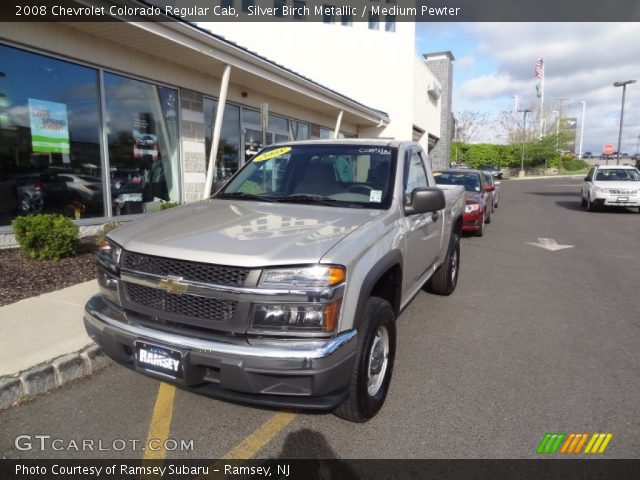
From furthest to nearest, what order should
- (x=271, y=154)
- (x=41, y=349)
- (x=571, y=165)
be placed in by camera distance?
(x=571, y=165) < (x=271, y=154) < (x=41, y=349)

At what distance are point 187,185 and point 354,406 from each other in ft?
27.1

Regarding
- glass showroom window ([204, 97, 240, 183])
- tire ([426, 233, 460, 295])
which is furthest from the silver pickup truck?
glass showroom window ([204, 97, 240, 183])

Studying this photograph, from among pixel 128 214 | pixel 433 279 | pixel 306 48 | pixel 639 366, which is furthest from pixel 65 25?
pixel 306 48

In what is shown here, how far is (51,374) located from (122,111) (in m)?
6.41

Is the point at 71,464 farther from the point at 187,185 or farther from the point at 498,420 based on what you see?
the point at 187,185

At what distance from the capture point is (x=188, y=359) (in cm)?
231

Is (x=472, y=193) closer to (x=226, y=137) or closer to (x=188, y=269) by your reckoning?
(x=226, y=137)

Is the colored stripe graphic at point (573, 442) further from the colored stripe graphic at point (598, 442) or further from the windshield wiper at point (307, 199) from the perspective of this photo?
the windshield wiper at point (307, 199)

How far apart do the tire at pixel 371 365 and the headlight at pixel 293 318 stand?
1.22 feet

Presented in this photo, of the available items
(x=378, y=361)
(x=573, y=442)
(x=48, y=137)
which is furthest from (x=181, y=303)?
(x=48, y=137)

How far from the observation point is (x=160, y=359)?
241 cm

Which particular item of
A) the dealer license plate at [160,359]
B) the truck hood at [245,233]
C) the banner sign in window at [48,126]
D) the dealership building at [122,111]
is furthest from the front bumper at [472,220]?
the dealer license plate at [160,359]

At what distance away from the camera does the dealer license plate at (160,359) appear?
2352 mm

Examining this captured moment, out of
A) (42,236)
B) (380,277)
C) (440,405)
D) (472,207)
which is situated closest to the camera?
(380,277)
